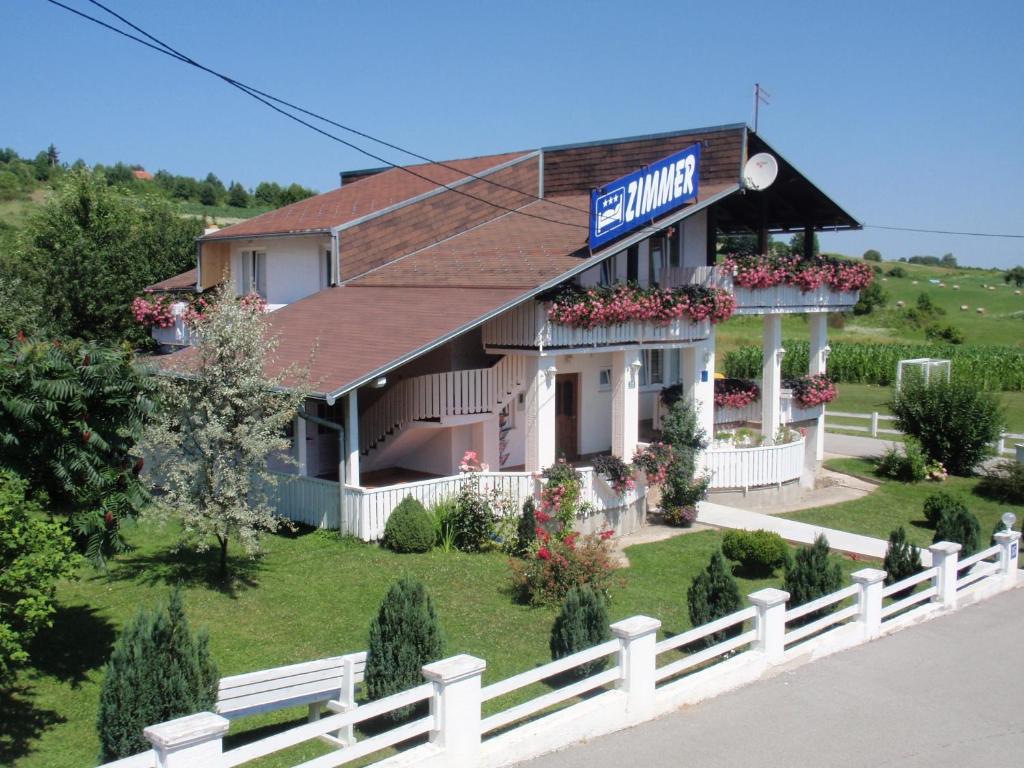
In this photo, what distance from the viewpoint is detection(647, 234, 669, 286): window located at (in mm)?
23578

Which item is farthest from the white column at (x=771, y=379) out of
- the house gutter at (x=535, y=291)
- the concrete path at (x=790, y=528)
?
the house gutter at (x=535, y=291)

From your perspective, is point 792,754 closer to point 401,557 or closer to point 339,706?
point 339,706

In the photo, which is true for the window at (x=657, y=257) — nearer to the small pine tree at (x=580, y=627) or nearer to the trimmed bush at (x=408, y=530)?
the trimmed bush at (x=408, y=530)

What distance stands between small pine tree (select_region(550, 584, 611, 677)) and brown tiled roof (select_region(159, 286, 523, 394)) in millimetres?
5915

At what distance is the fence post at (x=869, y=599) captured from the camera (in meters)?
12.1

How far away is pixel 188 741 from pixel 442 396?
12524mm

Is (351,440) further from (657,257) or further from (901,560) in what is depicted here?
(657,257)

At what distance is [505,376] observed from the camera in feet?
63.5

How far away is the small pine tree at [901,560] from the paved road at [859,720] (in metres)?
2.50

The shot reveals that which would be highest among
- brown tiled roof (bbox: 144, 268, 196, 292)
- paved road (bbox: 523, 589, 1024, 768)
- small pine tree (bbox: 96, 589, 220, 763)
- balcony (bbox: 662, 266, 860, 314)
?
brown tiled roof (bbox: 144, 268, 196, 292)

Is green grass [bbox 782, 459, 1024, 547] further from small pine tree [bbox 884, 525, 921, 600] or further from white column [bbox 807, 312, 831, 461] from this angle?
small pine tree [bbox 884, 525, 921, 600]

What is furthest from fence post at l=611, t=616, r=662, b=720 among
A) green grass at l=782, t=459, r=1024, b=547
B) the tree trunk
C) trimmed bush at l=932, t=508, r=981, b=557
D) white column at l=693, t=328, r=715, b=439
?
white column at l=693, t=328, r=715, b=439

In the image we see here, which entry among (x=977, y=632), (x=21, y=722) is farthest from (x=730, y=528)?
(x=21, y=722)

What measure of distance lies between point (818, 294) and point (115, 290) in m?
19.6
